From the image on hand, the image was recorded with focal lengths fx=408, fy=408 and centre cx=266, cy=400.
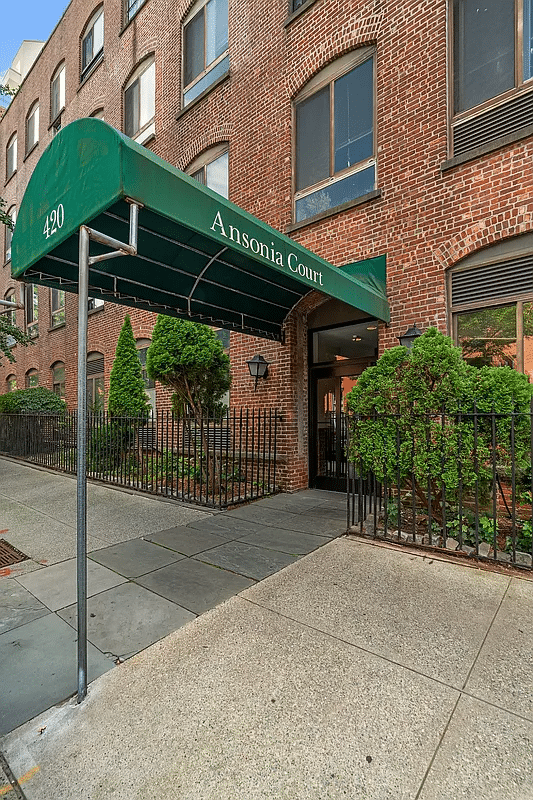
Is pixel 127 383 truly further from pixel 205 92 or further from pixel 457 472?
pixel 457 472

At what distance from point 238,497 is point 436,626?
14.0ft

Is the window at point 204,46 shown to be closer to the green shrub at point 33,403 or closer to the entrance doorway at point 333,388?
the entrance doorway at point 333,388

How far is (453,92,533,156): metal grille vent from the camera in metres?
5.19

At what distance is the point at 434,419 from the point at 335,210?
14.3 ft

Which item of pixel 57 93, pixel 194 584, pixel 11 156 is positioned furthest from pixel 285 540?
pixel 11 156

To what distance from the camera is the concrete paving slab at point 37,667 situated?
2283 millimetres

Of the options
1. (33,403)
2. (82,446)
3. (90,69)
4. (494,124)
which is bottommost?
(82,446)

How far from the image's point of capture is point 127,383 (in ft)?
33.8

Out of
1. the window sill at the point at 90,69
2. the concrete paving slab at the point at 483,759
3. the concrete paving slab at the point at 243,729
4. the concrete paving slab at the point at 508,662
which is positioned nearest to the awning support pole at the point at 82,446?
the concrete paving slab at the point at 243,729

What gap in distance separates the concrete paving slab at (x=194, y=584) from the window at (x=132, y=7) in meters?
15.0

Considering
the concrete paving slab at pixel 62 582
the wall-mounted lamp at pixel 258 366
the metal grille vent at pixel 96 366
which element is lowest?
the concrete paving slab at pixel 62 582

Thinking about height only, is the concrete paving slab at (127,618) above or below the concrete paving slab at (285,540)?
below

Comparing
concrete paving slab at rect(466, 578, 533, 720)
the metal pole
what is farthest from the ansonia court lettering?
concrete paving slab at rect(466, 578, 533, 720)

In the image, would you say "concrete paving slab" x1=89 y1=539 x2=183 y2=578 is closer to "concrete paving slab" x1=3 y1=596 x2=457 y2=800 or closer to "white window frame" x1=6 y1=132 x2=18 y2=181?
"concrete paving slab" x1=3 y1=596 x2=457 y2=800
